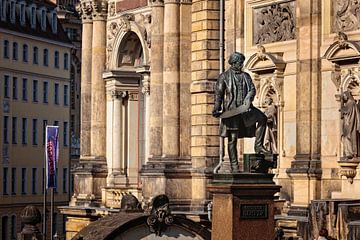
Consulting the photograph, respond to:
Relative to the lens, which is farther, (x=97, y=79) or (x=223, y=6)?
(x=97, y=79)

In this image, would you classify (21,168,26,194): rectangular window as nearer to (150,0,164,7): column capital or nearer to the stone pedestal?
(150,0,164,7): column capital

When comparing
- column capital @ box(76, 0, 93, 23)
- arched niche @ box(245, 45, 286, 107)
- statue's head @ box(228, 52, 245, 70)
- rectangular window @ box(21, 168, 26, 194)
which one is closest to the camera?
statue's head @ box(228, 52, 245, 70)

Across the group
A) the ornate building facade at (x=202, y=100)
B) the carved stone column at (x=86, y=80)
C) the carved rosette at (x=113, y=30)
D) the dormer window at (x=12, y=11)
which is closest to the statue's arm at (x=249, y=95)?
the ornate building facade at (x=202, y=100)

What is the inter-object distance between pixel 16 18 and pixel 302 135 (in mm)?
57552

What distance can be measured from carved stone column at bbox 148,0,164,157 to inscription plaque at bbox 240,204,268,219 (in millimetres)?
22302

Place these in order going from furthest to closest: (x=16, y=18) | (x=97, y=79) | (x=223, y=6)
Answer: (x=16, y=18)
(x=97, y=79)
(x=223, y=6)

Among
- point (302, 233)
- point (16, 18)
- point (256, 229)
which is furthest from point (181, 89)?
point (16, 18)

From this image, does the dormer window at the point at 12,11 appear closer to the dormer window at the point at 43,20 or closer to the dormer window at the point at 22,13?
the dormer window at the point at 22,13

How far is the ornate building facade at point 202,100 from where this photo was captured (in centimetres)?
4219

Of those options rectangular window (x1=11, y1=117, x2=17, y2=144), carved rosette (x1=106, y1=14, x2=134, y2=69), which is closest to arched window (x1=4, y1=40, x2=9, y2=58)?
rectangular window (x1=11, y1=117, x2=17, y2=144)

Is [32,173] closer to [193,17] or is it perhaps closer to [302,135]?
[193,17]

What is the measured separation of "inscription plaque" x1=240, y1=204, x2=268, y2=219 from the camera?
1136 inches

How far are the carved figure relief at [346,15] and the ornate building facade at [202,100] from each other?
0.09ft

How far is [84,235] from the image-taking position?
2816cm
